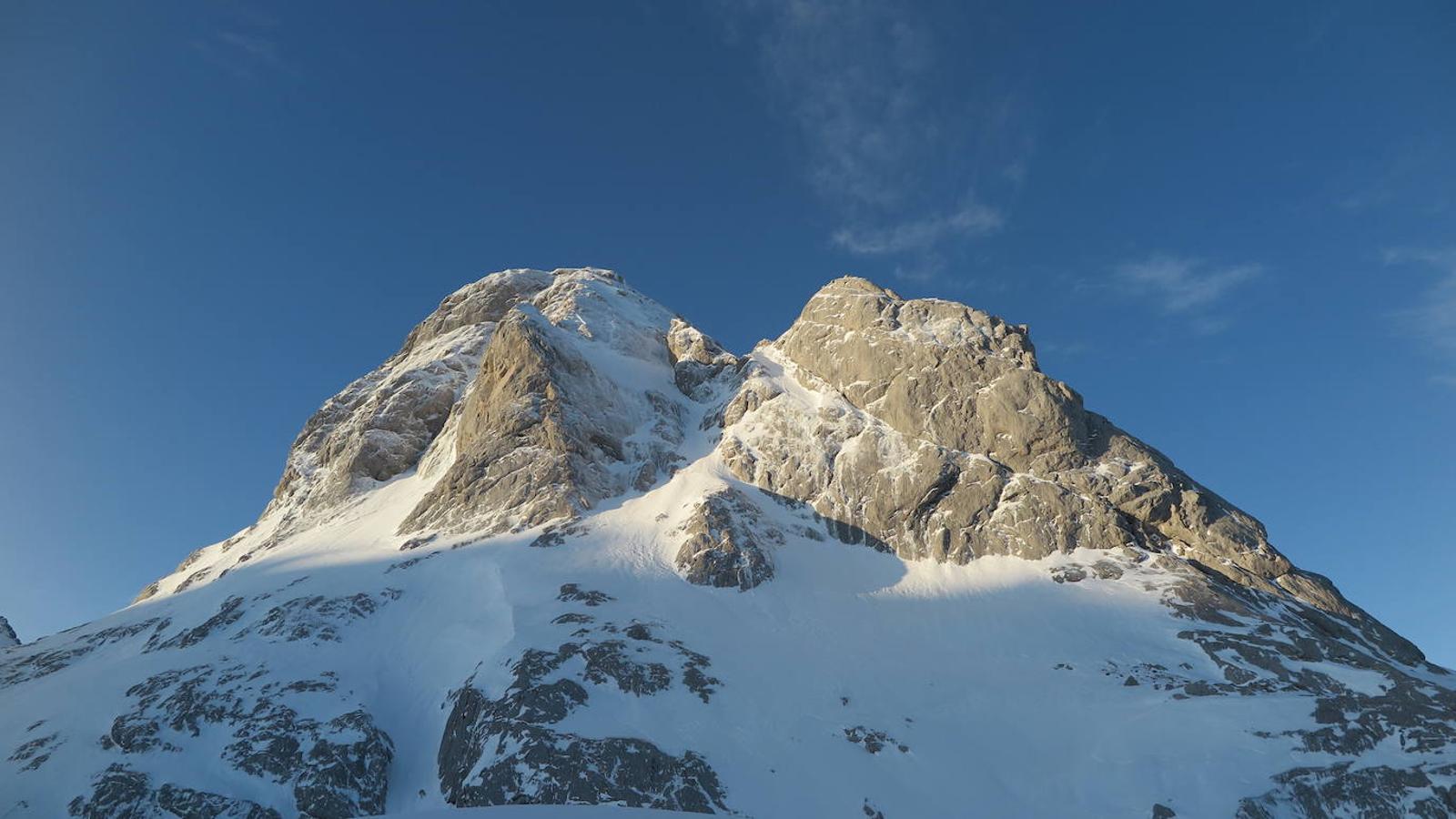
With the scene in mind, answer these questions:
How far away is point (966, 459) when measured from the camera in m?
83.4

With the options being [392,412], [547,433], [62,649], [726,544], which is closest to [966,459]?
[726,544]

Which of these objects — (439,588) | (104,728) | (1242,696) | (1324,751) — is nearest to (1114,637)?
(1242,696)

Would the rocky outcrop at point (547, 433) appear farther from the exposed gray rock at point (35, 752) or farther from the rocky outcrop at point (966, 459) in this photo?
the exposed gray rock at point (35, 752)

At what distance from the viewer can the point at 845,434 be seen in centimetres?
9050

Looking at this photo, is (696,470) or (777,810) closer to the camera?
(777,810)

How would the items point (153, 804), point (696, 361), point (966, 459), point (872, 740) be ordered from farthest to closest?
point (696, 361), point (966, 459), point (872, 740), point (153, 804)

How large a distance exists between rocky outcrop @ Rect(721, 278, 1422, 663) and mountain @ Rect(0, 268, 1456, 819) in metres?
0.37

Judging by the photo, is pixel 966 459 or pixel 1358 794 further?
pixel 966 459

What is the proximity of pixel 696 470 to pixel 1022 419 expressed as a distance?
3540cm

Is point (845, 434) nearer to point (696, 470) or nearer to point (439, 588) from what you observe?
point (696, 470)

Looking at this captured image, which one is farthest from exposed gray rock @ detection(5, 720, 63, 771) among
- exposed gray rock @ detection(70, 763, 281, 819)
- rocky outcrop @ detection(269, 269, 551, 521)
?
rocky outcrop @ detection(269, 269, 551, 521)

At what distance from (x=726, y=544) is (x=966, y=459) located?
2758cm

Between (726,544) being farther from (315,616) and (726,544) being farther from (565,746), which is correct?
(315,616)

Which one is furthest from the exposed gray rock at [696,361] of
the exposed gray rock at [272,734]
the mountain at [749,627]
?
the exposed gray rock at [272,734]
